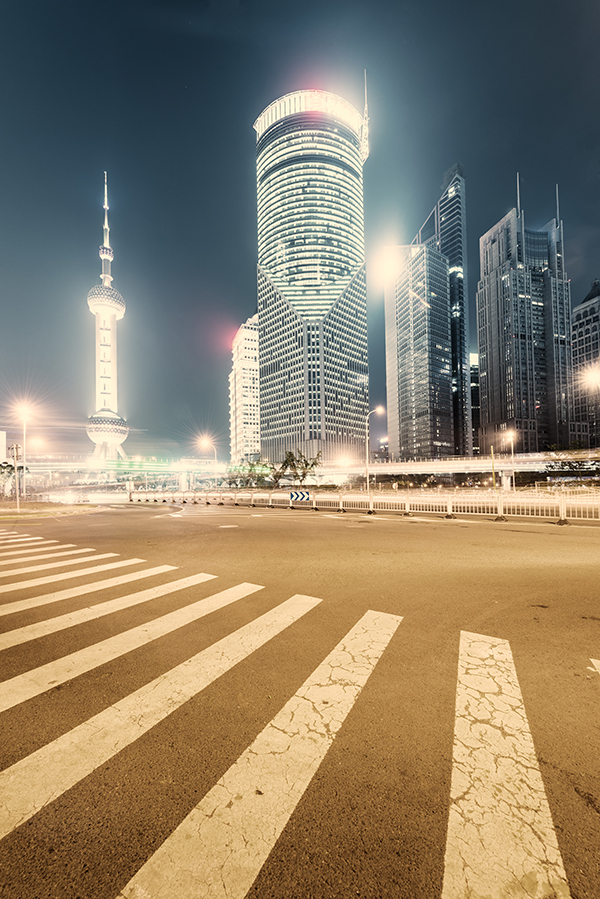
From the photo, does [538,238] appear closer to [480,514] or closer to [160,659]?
[480,514]

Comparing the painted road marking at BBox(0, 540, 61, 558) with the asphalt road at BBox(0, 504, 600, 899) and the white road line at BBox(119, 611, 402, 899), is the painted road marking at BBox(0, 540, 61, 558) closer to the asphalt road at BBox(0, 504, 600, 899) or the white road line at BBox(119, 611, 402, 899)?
the asphalt road at BBox(0, 504, 600, 899)

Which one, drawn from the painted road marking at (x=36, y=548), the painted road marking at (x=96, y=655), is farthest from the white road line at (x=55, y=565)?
the painted road marking at (x=96, y=655)

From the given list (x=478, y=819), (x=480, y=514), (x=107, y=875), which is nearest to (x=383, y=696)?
(x=478, y=819)

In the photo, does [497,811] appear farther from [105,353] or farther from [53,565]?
[105,353]

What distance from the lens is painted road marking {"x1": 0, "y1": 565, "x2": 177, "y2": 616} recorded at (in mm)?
5914

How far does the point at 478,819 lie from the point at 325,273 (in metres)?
185

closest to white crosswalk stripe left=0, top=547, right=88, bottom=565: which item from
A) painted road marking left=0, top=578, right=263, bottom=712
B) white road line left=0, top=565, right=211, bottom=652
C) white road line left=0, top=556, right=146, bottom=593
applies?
white road line left=0, top=556, right=146, bottom=593

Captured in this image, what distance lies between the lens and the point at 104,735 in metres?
2.95

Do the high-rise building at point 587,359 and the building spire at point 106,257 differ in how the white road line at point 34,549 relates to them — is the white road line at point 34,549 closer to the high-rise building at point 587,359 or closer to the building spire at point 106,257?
the building spire at point 106,257

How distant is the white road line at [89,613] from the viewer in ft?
15.9

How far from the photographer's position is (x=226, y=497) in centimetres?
4466

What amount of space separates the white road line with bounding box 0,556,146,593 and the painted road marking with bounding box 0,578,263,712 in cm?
245

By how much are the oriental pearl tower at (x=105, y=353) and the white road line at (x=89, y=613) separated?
167614 mm

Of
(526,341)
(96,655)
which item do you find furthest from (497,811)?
(526,341)
